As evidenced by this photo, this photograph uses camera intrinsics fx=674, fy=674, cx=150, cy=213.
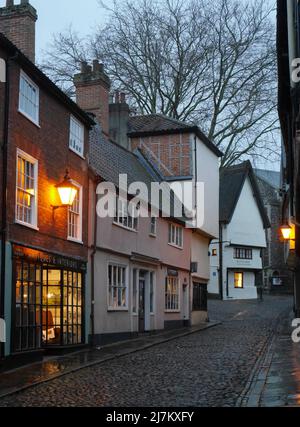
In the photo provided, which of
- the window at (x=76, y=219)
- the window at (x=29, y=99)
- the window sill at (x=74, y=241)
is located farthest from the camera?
the window at (x=76, y=219)

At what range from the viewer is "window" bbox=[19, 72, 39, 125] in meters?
16.0

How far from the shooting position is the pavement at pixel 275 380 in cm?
1041

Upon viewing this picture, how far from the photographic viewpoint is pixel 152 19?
4072 cm

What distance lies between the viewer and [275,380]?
1270 centimetres

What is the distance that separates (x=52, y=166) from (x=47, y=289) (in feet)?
10.6

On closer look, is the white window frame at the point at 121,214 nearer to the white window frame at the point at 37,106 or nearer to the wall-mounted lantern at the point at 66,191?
the wall-mounted lantern at the point at 66,191

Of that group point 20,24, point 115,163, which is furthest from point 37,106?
point 115,163

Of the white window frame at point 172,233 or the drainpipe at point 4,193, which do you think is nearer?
the drainpipe at point 4,193

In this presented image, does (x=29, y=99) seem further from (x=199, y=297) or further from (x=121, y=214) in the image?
(x=199, y=297)

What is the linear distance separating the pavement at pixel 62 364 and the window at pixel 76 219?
331 centimetres

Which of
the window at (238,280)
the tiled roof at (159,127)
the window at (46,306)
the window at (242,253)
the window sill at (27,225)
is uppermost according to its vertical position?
the tiled roof at (159,127)

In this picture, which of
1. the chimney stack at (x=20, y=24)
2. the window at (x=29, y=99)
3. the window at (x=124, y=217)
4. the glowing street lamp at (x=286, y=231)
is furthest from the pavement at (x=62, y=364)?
the chimney stack at (x=20, y=24)
